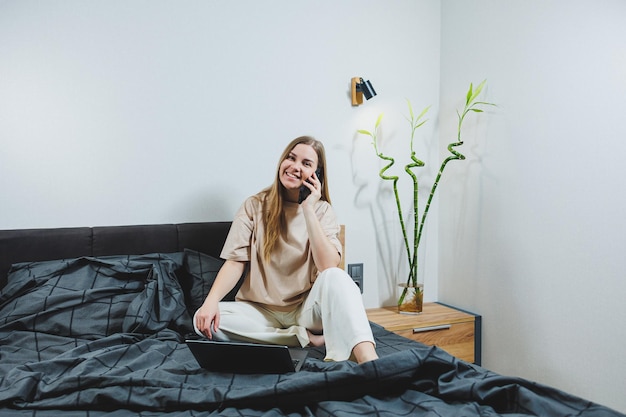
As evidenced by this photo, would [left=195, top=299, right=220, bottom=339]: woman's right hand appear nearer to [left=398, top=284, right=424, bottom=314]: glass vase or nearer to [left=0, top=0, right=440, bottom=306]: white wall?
[left=0, top=0, right=440, bottom=306]: white wall

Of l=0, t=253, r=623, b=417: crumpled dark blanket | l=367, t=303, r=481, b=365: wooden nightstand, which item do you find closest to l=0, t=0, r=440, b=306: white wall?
l=367, t=303, r=481, b=365: wooden nightstand

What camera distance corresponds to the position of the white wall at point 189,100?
7.50 ft

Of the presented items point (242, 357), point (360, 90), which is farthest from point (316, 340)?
point (360, 90)

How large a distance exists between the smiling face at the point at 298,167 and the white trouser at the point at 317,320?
0.45 m

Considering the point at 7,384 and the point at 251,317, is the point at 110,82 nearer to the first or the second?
the point at 251,317

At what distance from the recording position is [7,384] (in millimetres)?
1362

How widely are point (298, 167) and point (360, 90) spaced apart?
2.92ft

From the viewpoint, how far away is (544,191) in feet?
7.81

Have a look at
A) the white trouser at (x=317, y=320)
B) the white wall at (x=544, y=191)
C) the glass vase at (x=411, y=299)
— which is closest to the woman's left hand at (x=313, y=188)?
the white trouser at (x=317, y=320)

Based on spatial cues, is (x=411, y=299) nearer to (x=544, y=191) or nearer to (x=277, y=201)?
(x=544, y=191)

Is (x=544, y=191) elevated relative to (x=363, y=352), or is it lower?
elevated

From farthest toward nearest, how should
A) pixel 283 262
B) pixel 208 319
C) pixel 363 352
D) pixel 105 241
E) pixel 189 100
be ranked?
pixel 189 100 < pixel 105 241 < pixel 283 262 < pixel 208 319 < pixel 363 352

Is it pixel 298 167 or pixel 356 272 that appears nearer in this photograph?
pixel 298 167

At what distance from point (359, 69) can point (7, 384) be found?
2.22 metres
